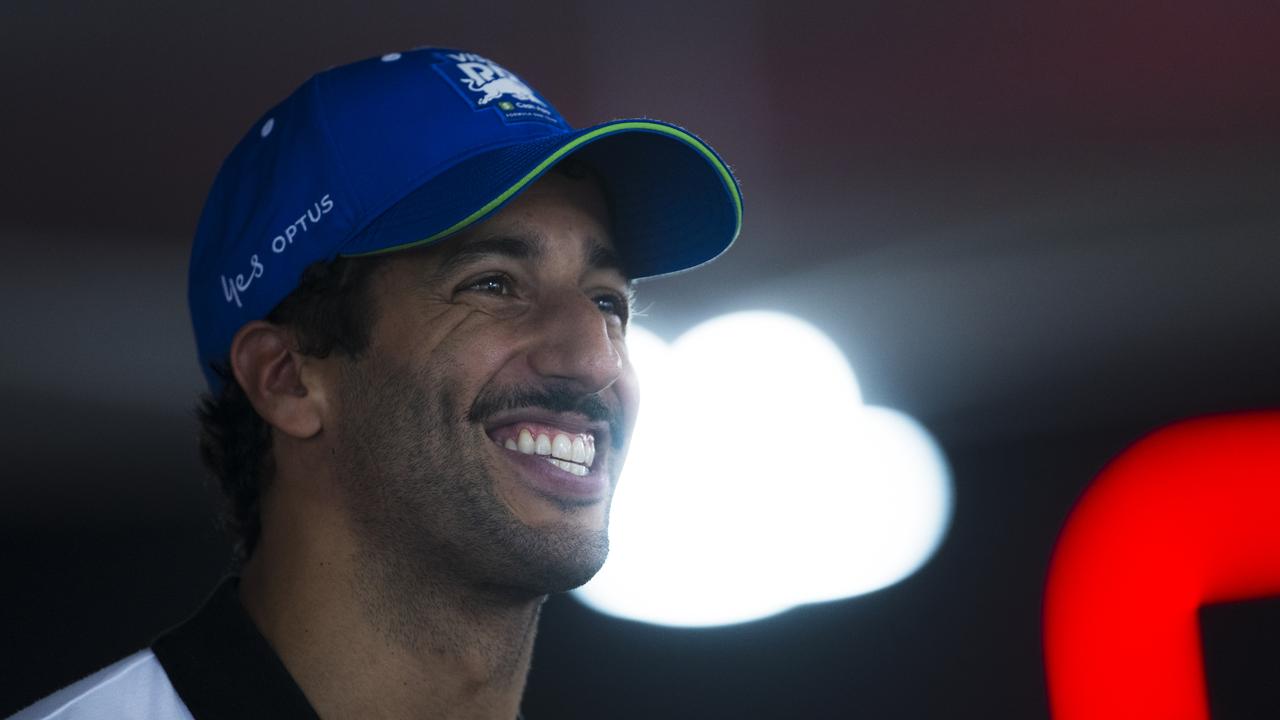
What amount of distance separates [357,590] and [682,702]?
6.26 m

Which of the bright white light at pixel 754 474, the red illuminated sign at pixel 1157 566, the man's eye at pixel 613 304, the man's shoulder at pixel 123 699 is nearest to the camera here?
the man's shoulder at pixel 123 699

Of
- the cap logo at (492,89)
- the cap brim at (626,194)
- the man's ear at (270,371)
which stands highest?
the cap logo at (492,89)

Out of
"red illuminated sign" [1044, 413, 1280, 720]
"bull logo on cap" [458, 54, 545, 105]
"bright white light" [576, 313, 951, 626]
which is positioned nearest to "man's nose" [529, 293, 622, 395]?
"bull logo on cap" [458, 54, 545, 105]

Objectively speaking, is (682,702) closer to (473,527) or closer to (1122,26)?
(1122,26)

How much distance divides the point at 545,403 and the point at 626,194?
0.36 m

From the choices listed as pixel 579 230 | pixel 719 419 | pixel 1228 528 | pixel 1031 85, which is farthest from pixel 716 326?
pixel 579 230

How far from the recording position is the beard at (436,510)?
1.42 metres

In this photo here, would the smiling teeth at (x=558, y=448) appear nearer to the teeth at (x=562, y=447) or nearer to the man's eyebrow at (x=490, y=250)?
the teeth at (x=562, y=447)

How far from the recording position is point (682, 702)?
24.3 ft

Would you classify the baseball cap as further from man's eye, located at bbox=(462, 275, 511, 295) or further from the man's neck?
the man's neck

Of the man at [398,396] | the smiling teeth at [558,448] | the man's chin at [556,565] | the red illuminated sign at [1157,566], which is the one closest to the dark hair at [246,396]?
the man at [398,396]

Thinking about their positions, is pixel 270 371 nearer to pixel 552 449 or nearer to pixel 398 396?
pixel 398 396

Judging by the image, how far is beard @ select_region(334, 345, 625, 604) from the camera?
142 centimetres

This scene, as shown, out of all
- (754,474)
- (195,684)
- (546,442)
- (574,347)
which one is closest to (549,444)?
(546,442)
